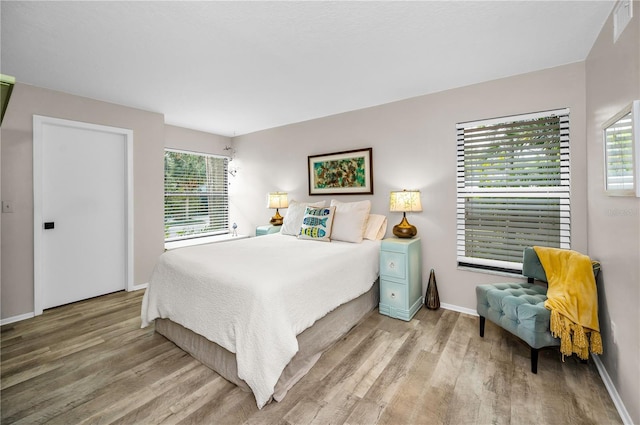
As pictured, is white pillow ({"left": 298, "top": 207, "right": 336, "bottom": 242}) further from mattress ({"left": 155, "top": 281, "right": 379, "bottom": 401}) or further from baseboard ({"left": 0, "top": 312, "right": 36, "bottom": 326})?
baseboard ({"left": 0, "top": 312, "right": 36, "bottom": 326})

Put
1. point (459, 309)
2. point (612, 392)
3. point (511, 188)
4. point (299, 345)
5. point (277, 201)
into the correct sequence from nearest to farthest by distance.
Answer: point (612, 392) → point (299, 345) → point (511, 188) → point (459, 309) → point (277, 201)

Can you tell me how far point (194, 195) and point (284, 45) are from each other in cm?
345

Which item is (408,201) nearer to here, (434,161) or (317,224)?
(434,161)

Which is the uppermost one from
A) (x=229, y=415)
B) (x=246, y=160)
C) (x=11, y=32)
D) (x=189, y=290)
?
(x=11, y=32)

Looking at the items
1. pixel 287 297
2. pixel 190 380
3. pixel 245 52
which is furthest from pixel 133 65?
pixel 190 380

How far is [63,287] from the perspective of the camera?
324cm

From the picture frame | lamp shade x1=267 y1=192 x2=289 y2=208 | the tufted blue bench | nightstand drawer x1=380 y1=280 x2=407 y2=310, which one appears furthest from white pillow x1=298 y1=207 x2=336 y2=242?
the tufted blue bench

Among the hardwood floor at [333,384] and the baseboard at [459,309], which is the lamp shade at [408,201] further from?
the hardwood floor at [333,384]

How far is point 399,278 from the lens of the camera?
113 inches

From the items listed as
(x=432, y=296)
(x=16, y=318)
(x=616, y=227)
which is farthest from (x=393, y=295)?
(x=16, y=318)

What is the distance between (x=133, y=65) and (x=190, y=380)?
2.61m

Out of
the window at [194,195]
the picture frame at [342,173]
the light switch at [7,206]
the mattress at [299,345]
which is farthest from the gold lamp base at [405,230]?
the light switch at [7,206]

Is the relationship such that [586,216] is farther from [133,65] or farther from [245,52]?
[133,65]

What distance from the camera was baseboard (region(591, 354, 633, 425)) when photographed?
60.8 inches
